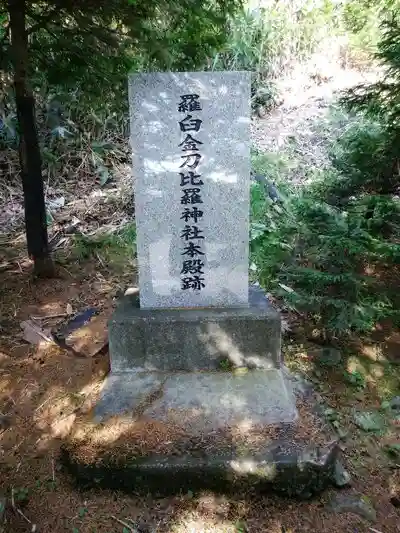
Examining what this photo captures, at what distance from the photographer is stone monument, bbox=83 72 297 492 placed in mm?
2938

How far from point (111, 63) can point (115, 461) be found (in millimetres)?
3145

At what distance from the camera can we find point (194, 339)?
10.7 feet

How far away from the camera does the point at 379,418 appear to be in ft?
10.7

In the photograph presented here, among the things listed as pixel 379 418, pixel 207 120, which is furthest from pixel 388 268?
pixel 207 120

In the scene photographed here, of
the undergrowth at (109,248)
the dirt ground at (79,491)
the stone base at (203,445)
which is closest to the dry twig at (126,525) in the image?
the dirt ground at (79,491)

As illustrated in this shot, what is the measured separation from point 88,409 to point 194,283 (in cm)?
112

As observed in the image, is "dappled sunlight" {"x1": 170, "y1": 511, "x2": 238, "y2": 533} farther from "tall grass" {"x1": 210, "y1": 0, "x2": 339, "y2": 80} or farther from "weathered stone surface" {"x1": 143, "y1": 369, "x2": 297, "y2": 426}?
"tall grass" {"x1": 210, "y1": 0, "x2": 339, "y2": 80}

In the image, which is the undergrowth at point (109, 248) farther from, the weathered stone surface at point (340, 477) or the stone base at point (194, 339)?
the weathered stone surface at point (340, 477)

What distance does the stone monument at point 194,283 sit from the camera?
294 cm

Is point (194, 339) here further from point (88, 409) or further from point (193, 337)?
point (88, 409)

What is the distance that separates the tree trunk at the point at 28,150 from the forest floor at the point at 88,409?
360 millimetres

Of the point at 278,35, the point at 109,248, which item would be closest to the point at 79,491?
the point at 109,248

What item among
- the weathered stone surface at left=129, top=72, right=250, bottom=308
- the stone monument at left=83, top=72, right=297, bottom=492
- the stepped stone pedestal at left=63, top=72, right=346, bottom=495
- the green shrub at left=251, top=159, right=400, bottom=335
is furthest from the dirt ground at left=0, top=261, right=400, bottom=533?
the weathered stone surface at left=129, top=72, right=250, bottom=308

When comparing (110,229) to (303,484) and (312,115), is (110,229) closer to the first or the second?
(303,484)
